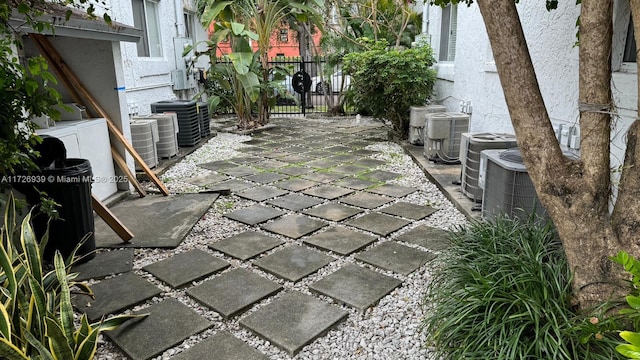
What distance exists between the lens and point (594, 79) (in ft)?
6.25

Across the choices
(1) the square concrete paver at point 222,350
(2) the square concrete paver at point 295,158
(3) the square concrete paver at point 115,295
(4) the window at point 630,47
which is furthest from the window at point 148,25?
(4) the window at point 630,47

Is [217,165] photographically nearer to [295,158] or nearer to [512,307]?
[295,158]

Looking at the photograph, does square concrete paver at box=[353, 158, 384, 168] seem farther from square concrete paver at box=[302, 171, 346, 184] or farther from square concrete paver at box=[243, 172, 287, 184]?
square concrete paver at box=[243, 172, 287, 184]

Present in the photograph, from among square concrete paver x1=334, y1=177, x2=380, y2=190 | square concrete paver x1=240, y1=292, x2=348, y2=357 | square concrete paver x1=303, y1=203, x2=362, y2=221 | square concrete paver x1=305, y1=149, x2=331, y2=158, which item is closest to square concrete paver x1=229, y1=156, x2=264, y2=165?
square concrete paver x1=305, y1=149, x2=331, y2=158

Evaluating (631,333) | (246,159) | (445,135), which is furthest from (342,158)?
(631,333)

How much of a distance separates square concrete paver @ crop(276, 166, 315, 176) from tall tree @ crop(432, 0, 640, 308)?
175 inches

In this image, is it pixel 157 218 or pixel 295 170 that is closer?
pixel 157 218

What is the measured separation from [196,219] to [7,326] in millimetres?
2633

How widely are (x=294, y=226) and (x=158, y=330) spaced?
189cm

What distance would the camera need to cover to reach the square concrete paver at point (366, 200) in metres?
Result: 4.83

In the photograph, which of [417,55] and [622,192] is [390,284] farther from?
[417,55]

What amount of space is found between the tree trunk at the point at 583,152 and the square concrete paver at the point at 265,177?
4217 mm

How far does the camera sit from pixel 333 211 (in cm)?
462

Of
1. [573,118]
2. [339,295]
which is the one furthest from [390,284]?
[573,118]
